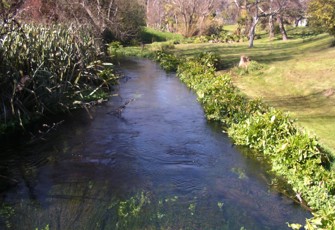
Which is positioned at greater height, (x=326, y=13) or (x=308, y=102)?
(x=326, y=13)

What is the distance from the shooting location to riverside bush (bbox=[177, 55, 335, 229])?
26.3ft

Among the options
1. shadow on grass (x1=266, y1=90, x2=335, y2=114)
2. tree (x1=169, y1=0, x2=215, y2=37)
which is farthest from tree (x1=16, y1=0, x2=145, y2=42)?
shadow on grass (x1=266, y1=90, x2=335, y2=114)

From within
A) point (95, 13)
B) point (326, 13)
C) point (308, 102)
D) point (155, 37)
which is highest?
point (326, 13)

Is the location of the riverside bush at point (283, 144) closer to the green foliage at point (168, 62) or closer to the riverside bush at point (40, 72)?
the riverside bush at point (40, 72)

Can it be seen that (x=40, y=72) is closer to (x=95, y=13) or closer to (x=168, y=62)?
(x=168, y=62)

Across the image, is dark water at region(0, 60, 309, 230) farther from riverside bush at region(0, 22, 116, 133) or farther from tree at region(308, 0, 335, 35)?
tree at region(308, 0, 335, 35)

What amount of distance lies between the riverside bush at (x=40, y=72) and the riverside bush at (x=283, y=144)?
5.25 metres

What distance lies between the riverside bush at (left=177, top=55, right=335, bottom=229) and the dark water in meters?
0.46

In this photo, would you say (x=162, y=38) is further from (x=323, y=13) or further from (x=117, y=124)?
(x=117, y=124)

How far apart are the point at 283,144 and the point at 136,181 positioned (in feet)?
12.5

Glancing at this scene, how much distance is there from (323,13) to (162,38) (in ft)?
98.2

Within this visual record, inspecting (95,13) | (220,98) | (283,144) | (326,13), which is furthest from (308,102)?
(95,13)

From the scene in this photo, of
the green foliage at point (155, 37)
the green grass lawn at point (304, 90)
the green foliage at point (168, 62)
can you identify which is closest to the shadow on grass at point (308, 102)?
the green grass lawn at point (304, 90)

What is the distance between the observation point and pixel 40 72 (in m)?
12.7
